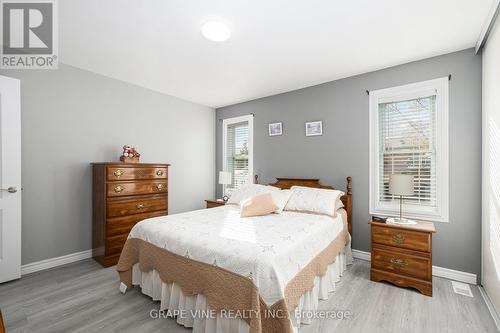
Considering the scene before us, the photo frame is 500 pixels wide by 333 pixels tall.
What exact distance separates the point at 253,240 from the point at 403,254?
173cm

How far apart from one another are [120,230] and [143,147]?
55.7 inches

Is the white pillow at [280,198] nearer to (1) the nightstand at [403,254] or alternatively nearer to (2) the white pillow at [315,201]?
(2) the white pillow at [315,201]

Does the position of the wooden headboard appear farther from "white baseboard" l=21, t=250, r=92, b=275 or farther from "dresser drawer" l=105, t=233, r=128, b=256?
"white baseboard" l=21, t=250, r=92, b=275

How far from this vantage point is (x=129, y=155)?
345 centimetres

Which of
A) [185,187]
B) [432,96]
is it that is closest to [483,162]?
[432,96]

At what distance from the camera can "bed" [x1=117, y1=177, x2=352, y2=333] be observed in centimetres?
149

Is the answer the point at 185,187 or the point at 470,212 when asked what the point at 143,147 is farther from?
the point at 470,212

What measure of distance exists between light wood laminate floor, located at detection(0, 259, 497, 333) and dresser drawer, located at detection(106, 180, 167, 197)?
3.39 feet

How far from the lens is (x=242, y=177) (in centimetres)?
475

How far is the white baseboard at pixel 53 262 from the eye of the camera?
2.79 m

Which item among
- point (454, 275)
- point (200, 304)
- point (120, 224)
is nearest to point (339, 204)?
point (454, 275)

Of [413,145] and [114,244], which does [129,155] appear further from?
[413,145]

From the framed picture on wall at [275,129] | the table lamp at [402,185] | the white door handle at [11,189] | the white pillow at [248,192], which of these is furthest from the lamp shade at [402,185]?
the white door handle at [11,189]

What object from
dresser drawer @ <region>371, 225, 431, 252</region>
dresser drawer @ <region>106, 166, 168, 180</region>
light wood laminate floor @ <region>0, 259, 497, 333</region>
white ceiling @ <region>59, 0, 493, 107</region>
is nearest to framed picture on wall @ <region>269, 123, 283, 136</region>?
white ceiling @ <region>59, 0, 493, 107</region>
